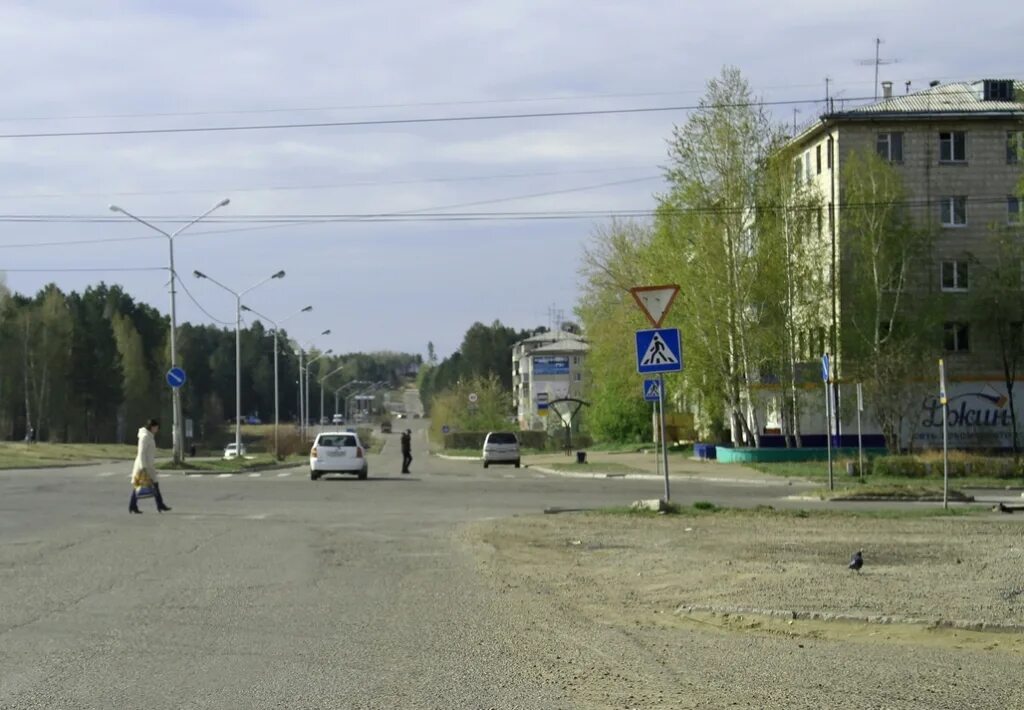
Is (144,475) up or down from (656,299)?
down

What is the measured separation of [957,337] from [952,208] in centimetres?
594

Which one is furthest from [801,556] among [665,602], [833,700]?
[833,700]

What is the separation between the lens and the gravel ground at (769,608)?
8422mm

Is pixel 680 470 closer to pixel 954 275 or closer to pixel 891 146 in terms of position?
pixel 954 275

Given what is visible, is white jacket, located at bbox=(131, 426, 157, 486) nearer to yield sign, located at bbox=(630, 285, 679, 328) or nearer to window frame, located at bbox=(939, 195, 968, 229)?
yield sign, located at bbox=(630, 285, 679, 328)

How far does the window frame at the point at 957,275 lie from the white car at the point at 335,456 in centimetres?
3067

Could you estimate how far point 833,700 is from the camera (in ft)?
26.3

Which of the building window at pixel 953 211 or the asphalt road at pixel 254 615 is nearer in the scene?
the asphalt road at pixel 254 615

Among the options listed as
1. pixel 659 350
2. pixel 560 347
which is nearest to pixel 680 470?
pixel 659 350

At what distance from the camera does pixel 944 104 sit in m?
60.9

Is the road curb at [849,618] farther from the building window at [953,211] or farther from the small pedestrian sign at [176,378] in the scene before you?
the building window at [953,211]

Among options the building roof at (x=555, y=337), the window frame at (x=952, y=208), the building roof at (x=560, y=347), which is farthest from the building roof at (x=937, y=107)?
the building roof at (x=555, y=337)

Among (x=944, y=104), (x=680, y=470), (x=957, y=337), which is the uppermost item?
(x=944, y=104)

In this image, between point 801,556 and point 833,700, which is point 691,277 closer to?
point 801,556
